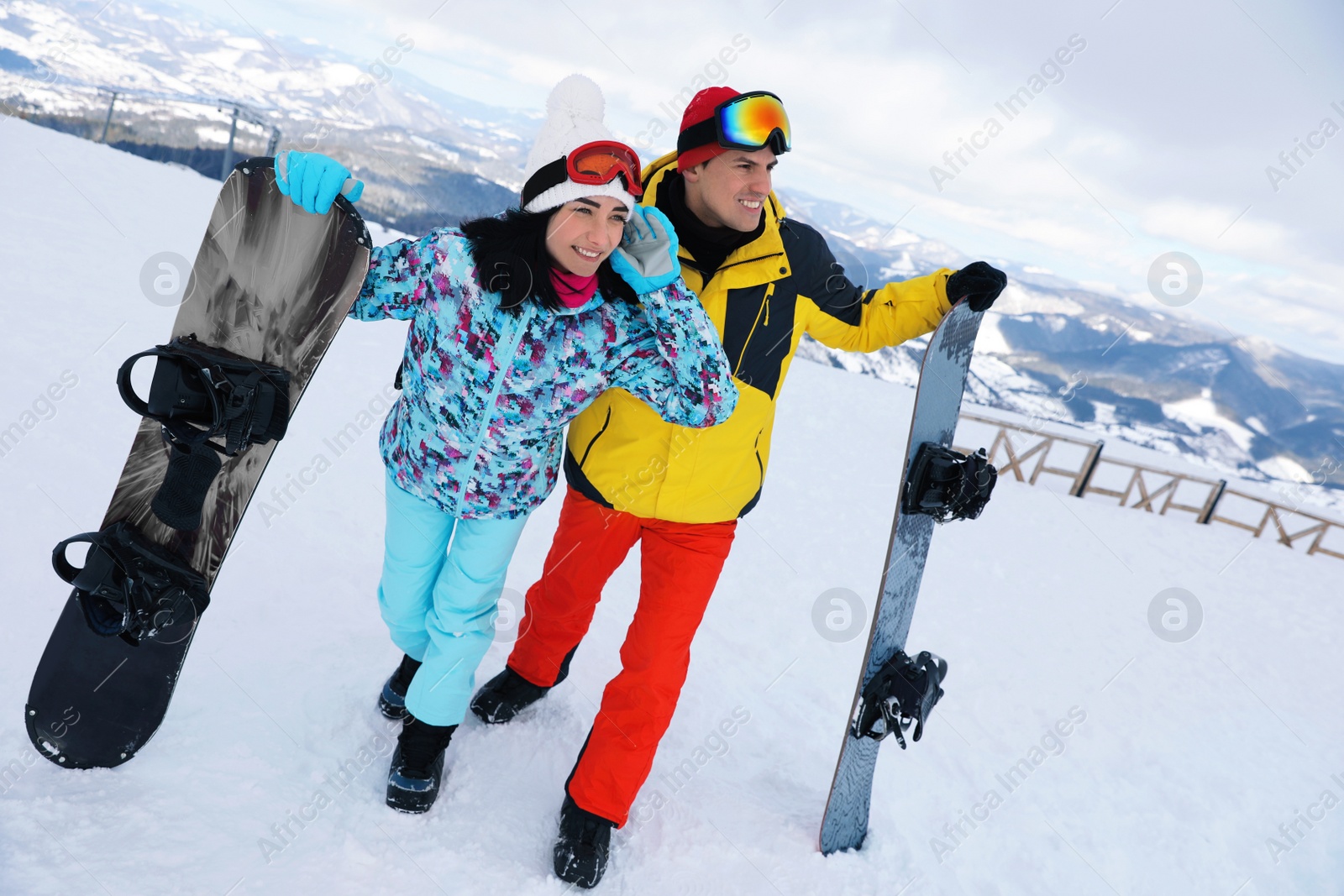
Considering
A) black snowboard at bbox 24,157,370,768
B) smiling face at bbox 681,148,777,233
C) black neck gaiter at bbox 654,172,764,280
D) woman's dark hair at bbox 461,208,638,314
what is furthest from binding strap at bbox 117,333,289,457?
smiling face at bbox 681,148,777,233

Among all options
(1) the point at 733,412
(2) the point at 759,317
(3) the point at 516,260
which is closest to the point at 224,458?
(3) the point at 516,260

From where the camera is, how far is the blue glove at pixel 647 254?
62.4 inches

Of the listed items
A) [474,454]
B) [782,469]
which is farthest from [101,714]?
[782,469]

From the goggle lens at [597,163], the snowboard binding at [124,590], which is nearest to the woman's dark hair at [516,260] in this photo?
the goggle lens at [597,163]

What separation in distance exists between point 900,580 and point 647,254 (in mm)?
1379

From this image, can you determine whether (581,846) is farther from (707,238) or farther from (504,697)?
(707,238)

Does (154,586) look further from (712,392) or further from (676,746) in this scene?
(676,746)

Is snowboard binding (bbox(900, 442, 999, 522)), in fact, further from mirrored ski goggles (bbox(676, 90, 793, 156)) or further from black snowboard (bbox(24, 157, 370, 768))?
black snowboard (bbox(24, 157, 370, 768))

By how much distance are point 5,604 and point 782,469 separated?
5.58m

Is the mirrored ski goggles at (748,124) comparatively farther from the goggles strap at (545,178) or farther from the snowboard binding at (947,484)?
the snowboard binding at (947,484)

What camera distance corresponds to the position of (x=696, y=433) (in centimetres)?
192

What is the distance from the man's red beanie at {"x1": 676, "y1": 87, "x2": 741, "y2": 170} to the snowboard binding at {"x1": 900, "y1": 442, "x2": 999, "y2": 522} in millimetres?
1128

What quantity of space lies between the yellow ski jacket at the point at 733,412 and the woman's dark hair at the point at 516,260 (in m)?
0.45

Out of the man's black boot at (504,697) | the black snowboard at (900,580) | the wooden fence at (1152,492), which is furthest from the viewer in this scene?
the wooden fence at (1152,492)
